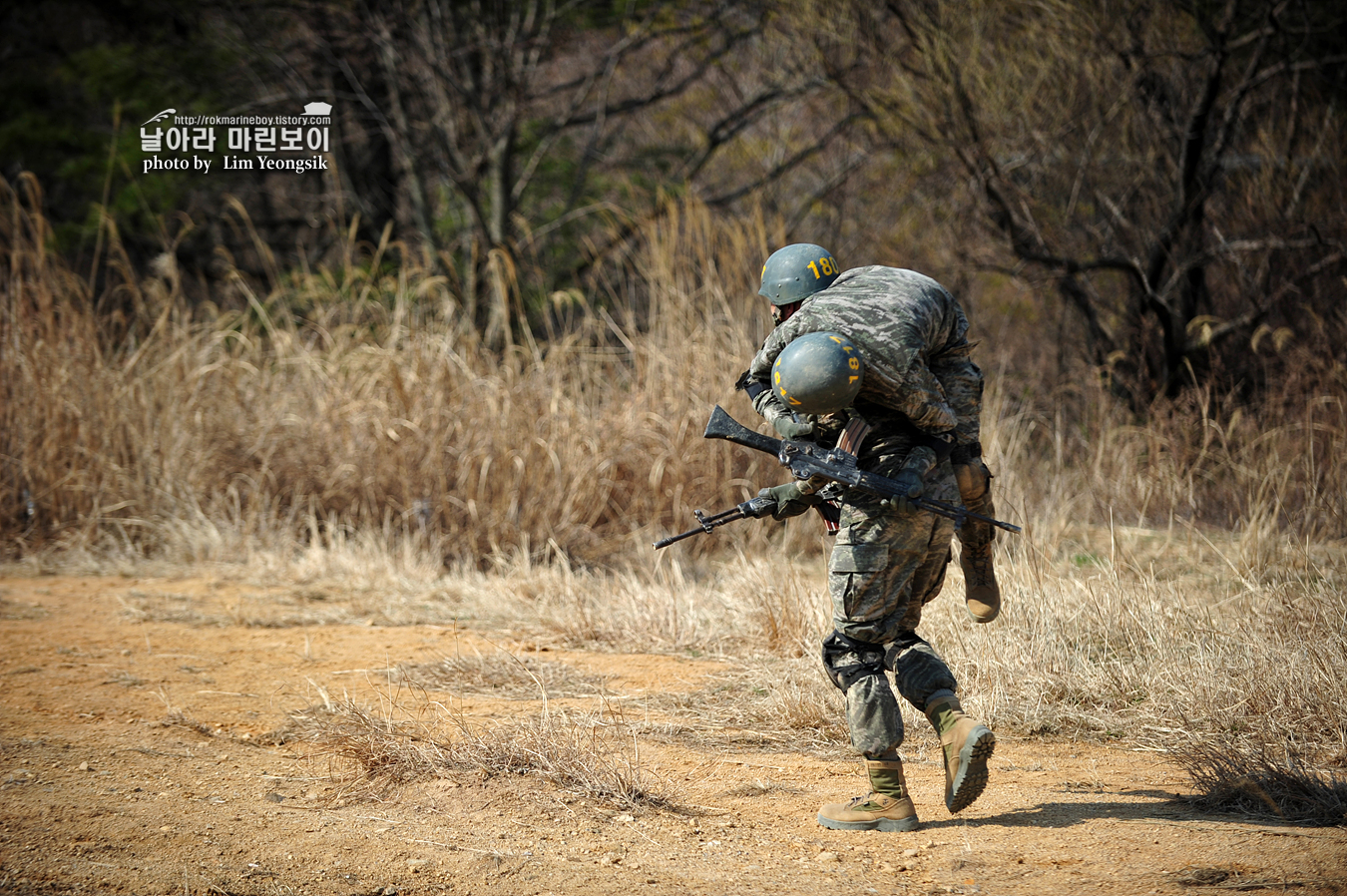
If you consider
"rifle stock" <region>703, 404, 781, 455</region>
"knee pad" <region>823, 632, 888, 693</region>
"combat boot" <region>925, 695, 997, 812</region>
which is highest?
"rifle stock" <region>703, 404, 781, 455</region>

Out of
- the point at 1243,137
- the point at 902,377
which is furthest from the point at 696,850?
the point at 1243,137

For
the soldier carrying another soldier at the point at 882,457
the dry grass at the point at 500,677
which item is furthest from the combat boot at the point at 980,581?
the dry grass at the point at 500,677

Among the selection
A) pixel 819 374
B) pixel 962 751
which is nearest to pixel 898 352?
pixel 819 374

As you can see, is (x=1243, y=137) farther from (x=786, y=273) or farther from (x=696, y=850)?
(x=696, y=850)

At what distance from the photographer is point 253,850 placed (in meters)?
2.78

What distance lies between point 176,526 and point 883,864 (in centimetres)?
571

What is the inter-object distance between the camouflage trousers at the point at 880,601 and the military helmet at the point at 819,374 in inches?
14.4

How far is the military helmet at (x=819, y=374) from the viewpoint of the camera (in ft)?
9.04

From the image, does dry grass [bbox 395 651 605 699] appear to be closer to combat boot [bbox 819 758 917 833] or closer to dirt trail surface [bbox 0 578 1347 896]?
dirt trail surface [bbox 0 578 1347 896]

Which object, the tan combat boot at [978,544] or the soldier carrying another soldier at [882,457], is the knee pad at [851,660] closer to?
the soldier carrying another soldier at [882,457]

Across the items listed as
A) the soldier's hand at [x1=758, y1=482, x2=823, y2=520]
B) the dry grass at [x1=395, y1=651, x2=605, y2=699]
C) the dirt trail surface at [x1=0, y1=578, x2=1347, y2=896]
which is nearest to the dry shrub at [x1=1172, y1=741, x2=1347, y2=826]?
the dirt trail surface at [x1=0, y1=578, x2=1347, y2=896]

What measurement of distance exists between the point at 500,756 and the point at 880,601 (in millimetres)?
1290

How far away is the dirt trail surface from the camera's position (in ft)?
8.67

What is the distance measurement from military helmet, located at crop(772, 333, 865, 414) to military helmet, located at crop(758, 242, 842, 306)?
1.27 feet
